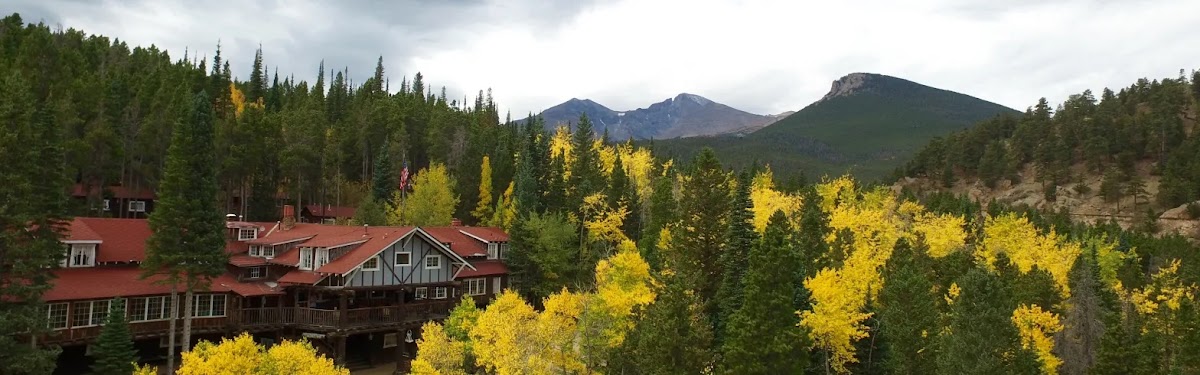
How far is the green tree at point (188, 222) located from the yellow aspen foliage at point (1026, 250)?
4979 cm

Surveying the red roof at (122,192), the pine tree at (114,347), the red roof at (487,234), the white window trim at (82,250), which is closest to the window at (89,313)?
the pine tree at (114,347)

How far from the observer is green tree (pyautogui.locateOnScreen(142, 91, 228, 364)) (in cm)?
3609

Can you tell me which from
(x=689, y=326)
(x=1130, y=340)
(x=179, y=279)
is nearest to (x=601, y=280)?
(x=689, y=326)

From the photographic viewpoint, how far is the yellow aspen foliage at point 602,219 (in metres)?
54.7

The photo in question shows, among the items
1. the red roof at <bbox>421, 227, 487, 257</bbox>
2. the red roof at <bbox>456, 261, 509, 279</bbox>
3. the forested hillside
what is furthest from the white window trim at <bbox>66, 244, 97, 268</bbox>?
the forested hillside

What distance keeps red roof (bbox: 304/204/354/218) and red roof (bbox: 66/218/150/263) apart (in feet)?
90.2

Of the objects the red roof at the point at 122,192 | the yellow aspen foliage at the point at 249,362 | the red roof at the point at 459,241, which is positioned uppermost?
the red roof at the point at 122,192

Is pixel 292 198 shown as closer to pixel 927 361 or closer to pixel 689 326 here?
pixel 689 326

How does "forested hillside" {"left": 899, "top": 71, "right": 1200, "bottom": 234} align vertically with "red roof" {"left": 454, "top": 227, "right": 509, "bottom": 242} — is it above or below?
above

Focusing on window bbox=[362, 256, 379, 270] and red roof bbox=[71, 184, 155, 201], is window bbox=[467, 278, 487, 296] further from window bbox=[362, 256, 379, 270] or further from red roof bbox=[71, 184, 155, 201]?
red roof bbox=[71, 184, 155, 201]

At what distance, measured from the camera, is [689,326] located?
3075 cm

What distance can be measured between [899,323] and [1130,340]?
45.5 feet

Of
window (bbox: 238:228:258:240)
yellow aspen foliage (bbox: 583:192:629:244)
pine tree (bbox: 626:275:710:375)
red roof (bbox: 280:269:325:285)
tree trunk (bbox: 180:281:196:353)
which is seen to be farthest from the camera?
yellow aspen foliage (bbox: 583:192:629:244)

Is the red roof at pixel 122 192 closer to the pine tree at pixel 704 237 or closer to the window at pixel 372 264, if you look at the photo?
the window at pixel 372 264
